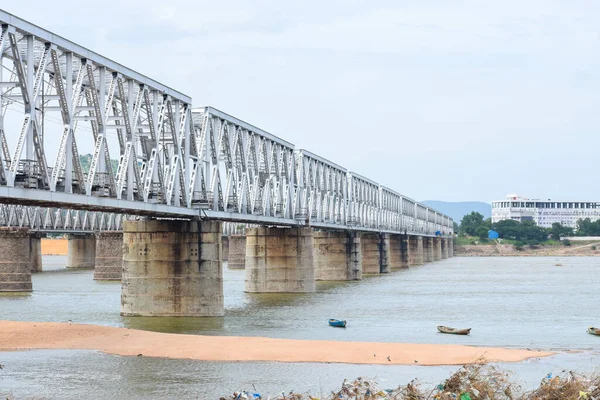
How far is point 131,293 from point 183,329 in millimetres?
5484

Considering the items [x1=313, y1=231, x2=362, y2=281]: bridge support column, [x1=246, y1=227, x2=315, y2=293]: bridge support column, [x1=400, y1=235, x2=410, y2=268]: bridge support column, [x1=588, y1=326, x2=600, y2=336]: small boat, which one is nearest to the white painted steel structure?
[x1=313, y1=231, x2=362, y2=281]: bridge support column

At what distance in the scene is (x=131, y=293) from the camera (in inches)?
2347

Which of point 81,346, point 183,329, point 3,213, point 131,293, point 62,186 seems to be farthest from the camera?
point 3,213

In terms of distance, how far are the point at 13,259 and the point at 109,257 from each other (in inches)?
1216

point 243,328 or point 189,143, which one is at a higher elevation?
point 189,143

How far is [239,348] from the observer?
47.8m

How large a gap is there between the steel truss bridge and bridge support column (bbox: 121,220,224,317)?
186 cm

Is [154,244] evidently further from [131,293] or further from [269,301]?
[269,301]

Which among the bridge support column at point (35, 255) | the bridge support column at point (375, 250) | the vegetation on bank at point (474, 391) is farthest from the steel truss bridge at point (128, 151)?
the bridge support column at point (35, 255)

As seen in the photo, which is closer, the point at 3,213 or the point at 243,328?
the point at 243,328

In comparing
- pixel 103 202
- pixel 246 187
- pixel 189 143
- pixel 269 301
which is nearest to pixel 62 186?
pixel 103 202

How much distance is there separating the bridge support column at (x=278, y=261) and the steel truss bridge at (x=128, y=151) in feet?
6.59

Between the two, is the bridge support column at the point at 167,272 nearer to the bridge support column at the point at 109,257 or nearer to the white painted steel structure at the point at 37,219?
the white painted steel structure at the point at 37,219

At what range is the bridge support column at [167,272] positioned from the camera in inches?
2343
